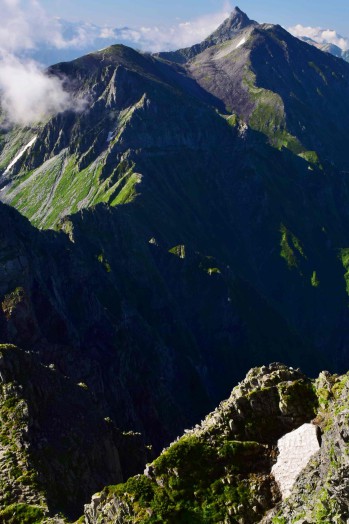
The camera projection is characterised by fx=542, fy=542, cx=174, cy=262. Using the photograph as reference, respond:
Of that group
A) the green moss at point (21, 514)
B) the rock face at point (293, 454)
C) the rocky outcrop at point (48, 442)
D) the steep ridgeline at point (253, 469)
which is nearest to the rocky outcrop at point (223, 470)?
the steep ridgeline at point (253, 469)

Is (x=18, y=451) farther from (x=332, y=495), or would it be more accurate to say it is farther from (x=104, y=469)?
(x=332, y=495)

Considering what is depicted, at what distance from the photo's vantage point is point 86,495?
53938 mm

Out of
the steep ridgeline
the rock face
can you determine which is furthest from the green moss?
the rock face

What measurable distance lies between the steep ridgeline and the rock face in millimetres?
85

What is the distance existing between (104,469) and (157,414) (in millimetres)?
79535

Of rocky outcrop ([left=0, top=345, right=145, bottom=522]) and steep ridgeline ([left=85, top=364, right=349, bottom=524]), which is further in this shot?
rocky outcrop ([left=0, top=345, right=145, bottom=522])

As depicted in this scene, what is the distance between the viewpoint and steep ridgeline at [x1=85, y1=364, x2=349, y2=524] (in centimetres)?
3278

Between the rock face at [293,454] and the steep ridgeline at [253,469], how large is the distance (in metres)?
0.09

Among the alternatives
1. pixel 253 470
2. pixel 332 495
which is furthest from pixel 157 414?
pixel 332 495

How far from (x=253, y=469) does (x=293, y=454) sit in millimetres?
3143

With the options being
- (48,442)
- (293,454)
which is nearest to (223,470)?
(293,454)

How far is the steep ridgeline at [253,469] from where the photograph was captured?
3278cm

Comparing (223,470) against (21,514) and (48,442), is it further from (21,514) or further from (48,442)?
(48,442)

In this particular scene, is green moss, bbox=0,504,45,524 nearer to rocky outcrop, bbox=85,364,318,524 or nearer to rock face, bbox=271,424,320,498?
rocky outcrop, bbox=85,364,318,524
